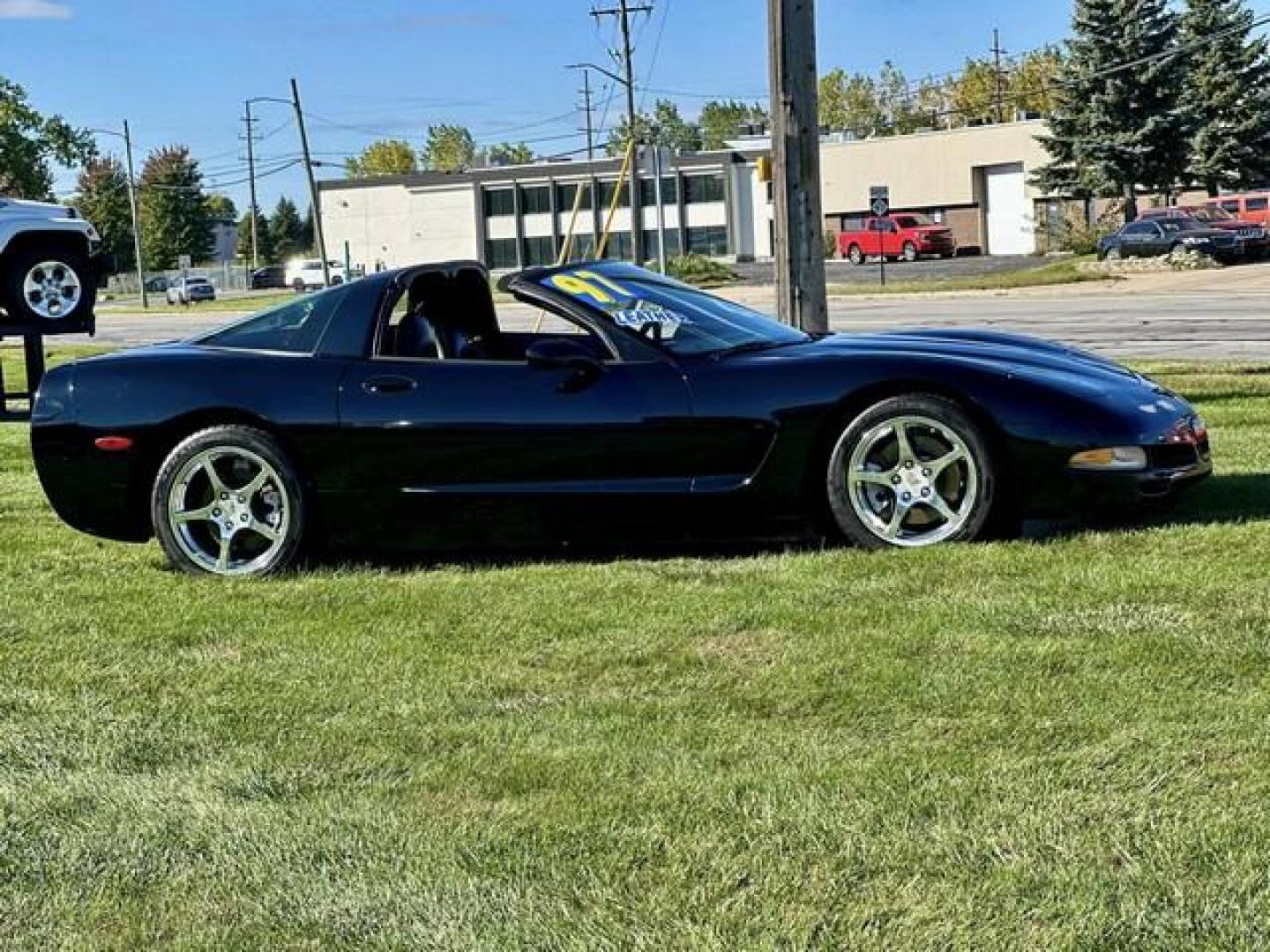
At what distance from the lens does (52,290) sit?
14.3 m

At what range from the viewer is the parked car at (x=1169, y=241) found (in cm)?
3828

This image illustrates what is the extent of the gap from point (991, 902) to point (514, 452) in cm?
336

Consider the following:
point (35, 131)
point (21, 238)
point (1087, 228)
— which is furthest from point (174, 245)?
point (21, 238)

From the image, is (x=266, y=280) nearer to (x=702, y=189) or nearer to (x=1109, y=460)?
(x=702, y=189)

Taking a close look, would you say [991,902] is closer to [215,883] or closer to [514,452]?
[215,883]

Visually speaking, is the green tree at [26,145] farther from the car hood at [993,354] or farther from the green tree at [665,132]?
the car hood at [993,354]

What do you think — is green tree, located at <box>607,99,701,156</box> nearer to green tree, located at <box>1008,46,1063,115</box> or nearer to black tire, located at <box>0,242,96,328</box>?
green tree, located at <box>1008,46,1063,115</box>

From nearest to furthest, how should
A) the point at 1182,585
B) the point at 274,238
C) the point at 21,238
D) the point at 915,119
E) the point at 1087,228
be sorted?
the point at 1182,585
the point at 21,238
the point at 1087,228
the point at 915,119
the point at 274,238

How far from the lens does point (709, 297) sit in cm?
661

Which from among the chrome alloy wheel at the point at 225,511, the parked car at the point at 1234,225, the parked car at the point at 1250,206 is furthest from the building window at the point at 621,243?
the chrome alloy wheel at the point at 225,511

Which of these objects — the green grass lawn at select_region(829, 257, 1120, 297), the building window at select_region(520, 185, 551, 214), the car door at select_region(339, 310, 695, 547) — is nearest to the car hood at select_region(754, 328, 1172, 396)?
the car door at select_region(339, 310, 695, 547)

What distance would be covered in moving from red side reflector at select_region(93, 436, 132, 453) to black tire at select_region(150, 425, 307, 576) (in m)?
0.17

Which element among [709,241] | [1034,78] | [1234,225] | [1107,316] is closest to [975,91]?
[1034,78]

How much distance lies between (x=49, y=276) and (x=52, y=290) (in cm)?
14
